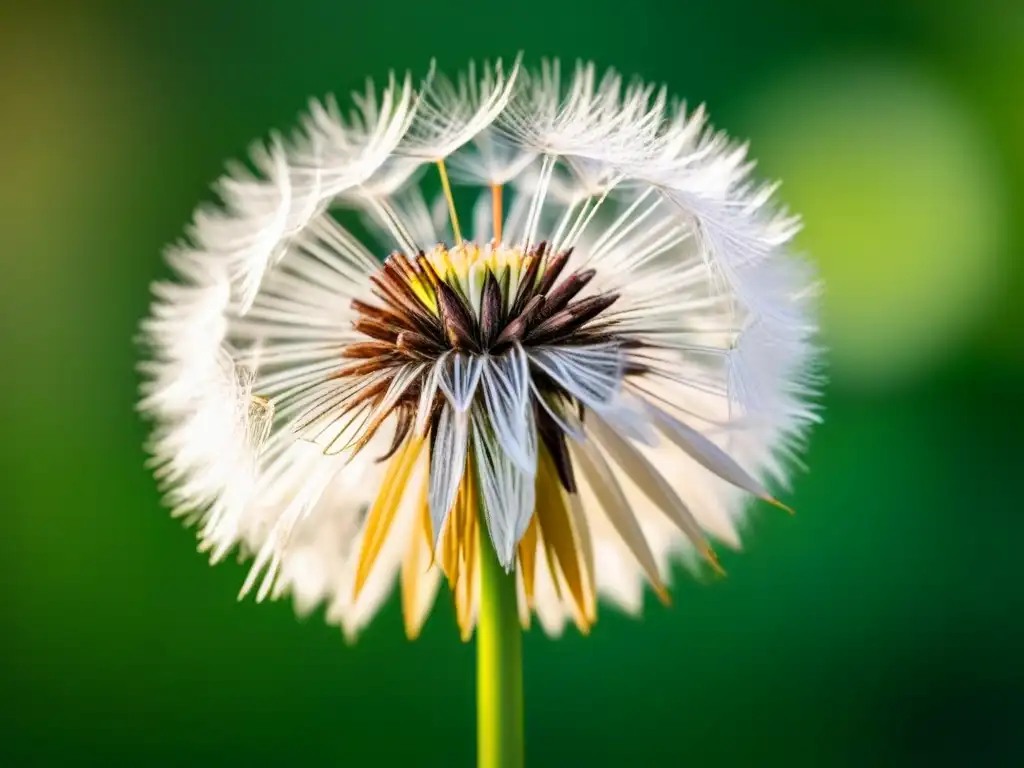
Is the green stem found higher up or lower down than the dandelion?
lower down

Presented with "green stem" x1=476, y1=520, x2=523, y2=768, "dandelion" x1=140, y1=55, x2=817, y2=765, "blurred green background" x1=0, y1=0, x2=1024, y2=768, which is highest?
"blurred green background" x1=0, y1=0, x2=1024, y2=768

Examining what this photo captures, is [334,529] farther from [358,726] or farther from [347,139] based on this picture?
[358,726]

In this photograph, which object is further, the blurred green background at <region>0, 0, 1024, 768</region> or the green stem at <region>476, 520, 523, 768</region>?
the blurred green background at <region>0, 0, 1024, 768</region>

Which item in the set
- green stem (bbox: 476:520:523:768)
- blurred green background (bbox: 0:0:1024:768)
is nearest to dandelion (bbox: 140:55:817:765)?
green stem (bbox: 476:520:523:768)

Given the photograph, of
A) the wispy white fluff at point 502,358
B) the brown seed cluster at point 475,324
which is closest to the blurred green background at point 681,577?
the wispy white fluff at point 502,358

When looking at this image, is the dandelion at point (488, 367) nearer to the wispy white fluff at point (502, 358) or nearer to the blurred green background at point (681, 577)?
the wispy white fluff at point (502, 358)

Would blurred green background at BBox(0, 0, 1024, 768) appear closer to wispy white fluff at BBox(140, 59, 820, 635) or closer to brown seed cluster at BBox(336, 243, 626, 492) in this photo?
wispy white fluff at BBox(140, 59, 820, 635)
